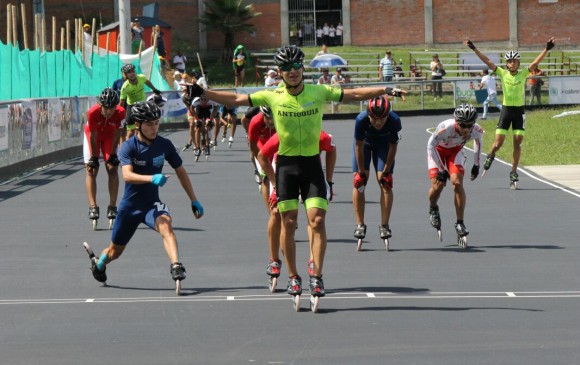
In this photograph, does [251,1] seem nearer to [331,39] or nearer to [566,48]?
[331,39]

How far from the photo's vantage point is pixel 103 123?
17391 mm

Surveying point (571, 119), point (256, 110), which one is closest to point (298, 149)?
point (256, 110)

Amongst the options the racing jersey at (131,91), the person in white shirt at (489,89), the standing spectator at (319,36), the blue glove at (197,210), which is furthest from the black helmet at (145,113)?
the standing spectator at (319,36)

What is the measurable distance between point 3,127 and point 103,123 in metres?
7.27

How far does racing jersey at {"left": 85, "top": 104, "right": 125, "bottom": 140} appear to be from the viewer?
17.3 m

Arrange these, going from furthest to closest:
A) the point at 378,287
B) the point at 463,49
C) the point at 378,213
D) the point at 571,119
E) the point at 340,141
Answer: the point at 463,49
the point at 571,119
the point at 340,141
the point at 378,213
the point at 378,287

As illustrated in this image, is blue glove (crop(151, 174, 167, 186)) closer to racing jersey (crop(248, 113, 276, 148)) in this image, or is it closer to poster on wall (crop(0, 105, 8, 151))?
racing jersey (crop(248, 113, 276, 148))

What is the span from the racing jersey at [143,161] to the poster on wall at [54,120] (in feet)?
55.8

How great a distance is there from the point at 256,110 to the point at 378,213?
131 inches

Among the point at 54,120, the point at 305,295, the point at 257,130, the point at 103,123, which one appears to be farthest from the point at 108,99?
the point at 54,120

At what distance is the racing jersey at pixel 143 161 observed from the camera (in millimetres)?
12047

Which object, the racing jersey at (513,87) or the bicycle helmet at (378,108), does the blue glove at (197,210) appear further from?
the racing jersey at (513,87)

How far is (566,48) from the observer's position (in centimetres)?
7306

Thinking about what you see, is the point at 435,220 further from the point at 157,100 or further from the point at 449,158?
the point at 157,100
